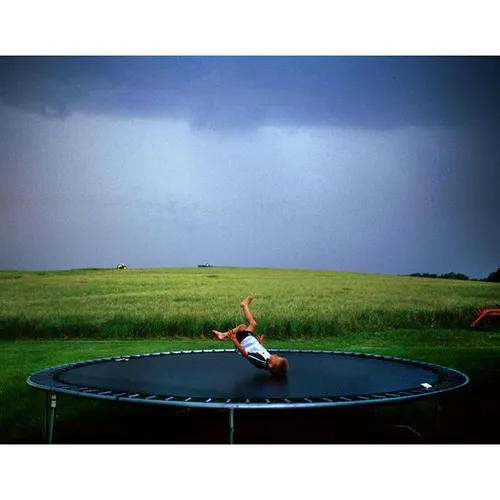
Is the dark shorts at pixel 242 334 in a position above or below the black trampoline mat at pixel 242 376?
above

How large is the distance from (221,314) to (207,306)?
324 mm

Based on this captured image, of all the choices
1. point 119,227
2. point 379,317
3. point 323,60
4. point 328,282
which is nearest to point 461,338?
point 379,317

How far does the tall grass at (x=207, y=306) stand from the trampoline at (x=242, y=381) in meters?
1.80

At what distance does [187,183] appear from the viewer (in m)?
6.03

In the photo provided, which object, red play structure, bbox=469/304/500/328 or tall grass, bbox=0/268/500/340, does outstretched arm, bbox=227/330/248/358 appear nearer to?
tall grass, bbox=0/268/500/340

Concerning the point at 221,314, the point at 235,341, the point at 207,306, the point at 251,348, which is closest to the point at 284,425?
the point at 251,348

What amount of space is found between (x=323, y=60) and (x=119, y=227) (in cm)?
229

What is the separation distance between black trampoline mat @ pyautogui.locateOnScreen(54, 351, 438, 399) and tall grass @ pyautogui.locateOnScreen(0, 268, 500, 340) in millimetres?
1791

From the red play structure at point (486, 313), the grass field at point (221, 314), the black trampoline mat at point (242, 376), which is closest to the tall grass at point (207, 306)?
the grass field at point (221, 314)

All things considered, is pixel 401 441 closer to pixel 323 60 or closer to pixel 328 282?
pixel 323 60

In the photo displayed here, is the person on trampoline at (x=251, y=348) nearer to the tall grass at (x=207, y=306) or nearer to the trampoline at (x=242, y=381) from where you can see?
the trampoline at (x=242, y=381)

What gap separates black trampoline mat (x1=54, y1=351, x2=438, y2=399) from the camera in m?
3.23

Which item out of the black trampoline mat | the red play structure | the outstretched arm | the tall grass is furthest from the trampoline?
the red play structure

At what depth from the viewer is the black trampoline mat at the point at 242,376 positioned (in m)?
3.23
